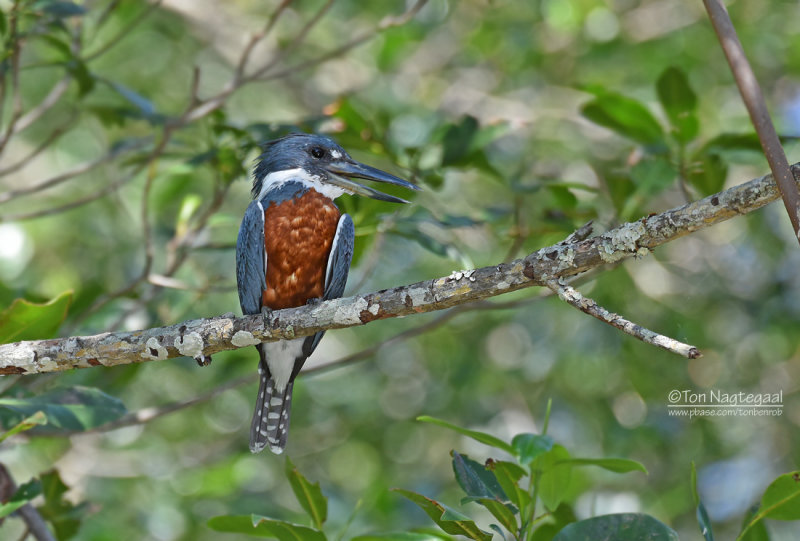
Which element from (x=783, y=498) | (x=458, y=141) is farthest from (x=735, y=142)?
(x=783, y=498)

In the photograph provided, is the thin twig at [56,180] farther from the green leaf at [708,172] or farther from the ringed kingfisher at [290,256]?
the green leaf at [708,172]

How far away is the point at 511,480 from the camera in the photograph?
2.62 m

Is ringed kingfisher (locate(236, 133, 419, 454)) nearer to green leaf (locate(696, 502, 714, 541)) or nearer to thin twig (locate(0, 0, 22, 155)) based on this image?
thin twig (locate(0, 0, 22, 155))

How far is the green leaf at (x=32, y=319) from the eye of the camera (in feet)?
10.0

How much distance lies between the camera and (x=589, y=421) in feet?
22.2

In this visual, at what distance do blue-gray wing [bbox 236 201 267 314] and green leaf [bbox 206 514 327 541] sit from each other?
1.43 m

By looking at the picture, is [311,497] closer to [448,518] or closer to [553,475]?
[448,518]

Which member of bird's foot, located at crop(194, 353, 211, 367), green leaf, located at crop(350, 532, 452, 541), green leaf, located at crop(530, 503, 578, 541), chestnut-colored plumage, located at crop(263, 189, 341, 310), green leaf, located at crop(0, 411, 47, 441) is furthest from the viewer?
chestnut-colored plumage, located at crop(263, 189, 341, 310)

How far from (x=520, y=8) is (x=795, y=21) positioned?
2.31m

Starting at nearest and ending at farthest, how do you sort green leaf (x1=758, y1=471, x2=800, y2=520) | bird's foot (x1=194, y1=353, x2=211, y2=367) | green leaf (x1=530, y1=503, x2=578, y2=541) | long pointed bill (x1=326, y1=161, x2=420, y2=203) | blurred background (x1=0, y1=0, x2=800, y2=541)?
green leaf (x1=758, y1=471, x2=800, y2=520), green leaf (x1=530, y1=503, x2=578, y2=541), bird's foot (x1=194, y1=353, x2=211, y2=367), long pointed bill (x1=326, y1=161, x2=420, y2=203), blurred background (x1=0, y1=0, x2=800, y2=541)

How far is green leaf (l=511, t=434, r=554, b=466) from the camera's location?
2332 mm

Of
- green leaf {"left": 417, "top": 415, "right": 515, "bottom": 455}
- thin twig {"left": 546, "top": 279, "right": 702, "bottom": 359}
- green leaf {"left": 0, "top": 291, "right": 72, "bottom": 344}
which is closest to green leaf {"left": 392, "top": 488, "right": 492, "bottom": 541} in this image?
green leaf {"left": 417, "top": 415, "right": 515, "bottom": 455}

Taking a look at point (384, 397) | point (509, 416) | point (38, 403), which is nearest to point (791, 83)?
point (509, 416)

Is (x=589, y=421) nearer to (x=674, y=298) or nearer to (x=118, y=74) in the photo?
(x=674, y=298)
